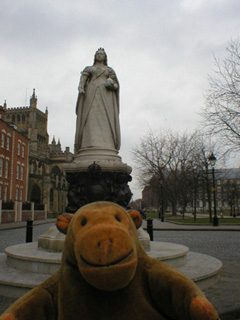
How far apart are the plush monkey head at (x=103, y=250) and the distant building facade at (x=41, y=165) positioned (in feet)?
138

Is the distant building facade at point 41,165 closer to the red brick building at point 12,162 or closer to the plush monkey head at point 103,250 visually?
the red brick building at point 12,162

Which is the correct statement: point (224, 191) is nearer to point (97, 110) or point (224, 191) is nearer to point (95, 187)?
point (97, 110)

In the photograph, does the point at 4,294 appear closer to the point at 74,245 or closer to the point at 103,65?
the point at 74,245

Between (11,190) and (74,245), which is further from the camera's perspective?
(11,190)

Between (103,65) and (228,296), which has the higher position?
(103,65)

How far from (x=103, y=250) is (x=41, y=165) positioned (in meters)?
70.4

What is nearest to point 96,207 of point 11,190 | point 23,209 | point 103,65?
point 103,65

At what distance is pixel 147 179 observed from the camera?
47.8 metres

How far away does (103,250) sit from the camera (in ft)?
5.35

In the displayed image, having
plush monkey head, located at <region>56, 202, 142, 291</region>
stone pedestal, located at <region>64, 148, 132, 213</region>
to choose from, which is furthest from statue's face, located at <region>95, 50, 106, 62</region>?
plush monkey head, located at <region>56, 202, 142, 291</region>

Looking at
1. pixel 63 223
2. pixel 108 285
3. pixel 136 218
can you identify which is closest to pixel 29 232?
pixel 63 223

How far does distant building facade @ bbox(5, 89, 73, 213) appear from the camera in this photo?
63.2 meters

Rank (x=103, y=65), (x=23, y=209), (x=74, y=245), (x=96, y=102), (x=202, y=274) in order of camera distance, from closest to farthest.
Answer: (x=74, y=245) → (x=202, y=274) → (x=96, y=102) → (x=103, y=65) → (x=23, y=209)

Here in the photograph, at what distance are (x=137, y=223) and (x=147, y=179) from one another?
4580cm
